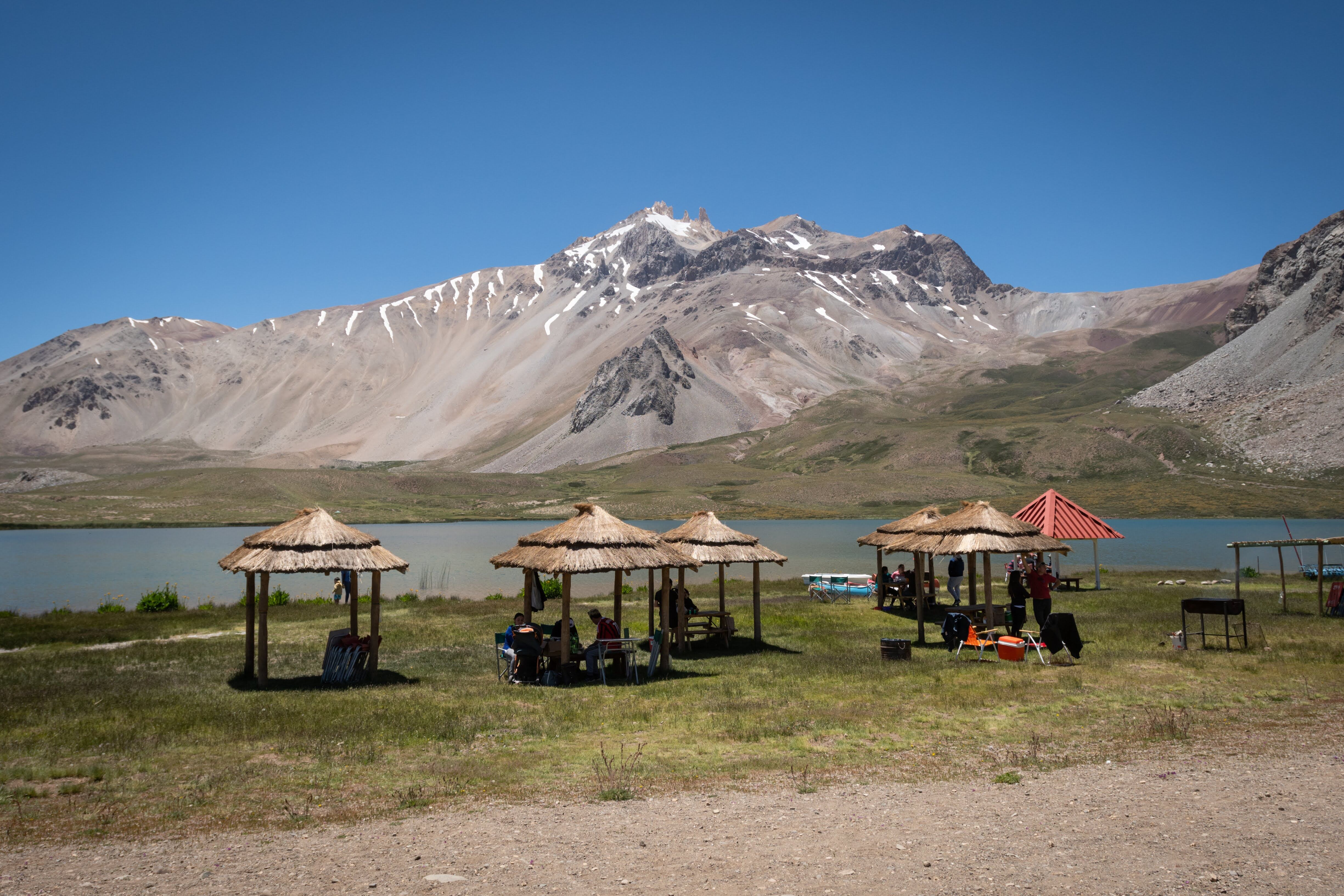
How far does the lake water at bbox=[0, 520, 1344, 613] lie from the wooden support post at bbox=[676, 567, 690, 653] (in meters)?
17.2

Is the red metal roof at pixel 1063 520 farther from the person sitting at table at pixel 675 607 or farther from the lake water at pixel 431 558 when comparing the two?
the person sitting at table at pixel 675 607

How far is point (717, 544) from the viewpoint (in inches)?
821

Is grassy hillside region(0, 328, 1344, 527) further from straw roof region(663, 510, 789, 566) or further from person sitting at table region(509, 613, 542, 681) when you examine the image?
person sitting at table region(509, 613, 542, 681)

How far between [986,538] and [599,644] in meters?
10.2

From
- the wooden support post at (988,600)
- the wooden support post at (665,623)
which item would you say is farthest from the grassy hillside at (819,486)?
the wooden support post at (665,623)

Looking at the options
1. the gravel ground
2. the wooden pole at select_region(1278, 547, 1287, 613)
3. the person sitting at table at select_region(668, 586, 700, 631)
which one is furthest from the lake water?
the gravel ground

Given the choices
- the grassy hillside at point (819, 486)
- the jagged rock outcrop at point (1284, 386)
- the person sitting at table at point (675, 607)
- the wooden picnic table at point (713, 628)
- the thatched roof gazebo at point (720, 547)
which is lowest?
the wooden picnic table at point (713, 628)

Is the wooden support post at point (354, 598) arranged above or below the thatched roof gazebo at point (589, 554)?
below

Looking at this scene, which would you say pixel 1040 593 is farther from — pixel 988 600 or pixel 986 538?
pixel 986 538

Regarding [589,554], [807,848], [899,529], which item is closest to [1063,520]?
[899,529]

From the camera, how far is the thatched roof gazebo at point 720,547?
20.4 meters

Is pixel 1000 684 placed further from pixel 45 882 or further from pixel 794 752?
pixel 45 882

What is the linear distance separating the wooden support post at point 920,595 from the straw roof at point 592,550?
20.5 feet

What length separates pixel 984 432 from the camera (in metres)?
185
